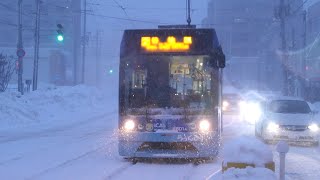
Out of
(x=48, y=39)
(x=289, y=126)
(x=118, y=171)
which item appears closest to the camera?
(x=118, y=171)

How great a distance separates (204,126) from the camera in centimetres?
1274

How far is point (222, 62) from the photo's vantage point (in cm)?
1273

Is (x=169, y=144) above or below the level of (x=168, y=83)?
below

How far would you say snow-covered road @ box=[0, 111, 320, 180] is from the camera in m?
11.0

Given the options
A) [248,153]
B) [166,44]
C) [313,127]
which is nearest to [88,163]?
[166,44]

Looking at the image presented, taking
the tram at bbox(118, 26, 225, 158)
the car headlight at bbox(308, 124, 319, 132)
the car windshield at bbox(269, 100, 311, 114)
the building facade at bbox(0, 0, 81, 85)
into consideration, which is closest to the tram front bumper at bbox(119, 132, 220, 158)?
the tram at bbox(118, 26, 225, 158)

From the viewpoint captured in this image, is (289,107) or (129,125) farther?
(289,107)

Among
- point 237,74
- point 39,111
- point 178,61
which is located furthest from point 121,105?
point 237,74

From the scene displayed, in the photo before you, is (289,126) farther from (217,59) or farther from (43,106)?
(43,106)

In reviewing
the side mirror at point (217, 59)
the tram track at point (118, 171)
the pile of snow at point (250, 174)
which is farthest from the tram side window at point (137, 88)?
the pile of snow at point (250, 174)

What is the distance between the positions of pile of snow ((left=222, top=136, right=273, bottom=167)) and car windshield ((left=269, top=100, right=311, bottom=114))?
9922 millimetres

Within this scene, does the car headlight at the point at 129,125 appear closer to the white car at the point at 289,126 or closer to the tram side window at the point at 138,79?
the tram side window at the point at 138,79

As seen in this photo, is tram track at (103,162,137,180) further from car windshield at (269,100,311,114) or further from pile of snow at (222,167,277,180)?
car windshield at (269,100,311,114)

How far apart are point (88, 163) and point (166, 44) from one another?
10.6 feet
